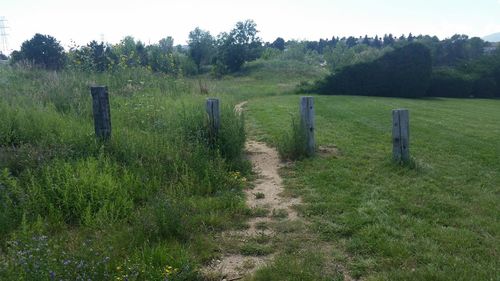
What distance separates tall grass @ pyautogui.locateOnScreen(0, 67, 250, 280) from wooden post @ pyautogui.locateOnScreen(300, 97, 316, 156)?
127 centimetres

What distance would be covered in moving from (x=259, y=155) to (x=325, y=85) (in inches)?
1010

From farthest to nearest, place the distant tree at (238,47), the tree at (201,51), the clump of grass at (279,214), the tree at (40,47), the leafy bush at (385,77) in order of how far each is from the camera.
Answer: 1. the tree at (201,51)
2. the distant tree at (238,47)
3. the leafy bush at (385,77)
4. the tree at (40,47)
5. the clump of grass at (279,214)

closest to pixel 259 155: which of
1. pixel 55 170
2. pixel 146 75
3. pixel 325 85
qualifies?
pixel 55 170

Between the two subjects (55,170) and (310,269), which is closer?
(310,269)

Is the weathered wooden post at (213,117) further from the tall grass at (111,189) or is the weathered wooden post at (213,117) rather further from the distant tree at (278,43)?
the distant tree at (278,43)

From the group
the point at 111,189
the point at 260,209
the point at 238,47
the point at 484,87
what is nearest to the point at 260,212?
the point at 260,209

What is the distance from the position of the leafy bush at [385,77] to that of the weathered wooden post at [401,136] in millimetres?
26017

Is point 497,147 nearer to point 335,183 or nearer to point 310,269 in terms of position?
point 335,183

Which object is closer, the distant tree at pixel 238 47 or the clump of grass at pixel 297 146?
the clump of grass at pixel 297 146

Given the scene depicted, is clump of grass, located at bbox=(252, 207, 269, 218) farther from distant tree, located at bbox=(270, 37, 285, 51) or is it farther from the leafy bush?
A: distant tree, located at bbox=(270, 37, 285, 51)

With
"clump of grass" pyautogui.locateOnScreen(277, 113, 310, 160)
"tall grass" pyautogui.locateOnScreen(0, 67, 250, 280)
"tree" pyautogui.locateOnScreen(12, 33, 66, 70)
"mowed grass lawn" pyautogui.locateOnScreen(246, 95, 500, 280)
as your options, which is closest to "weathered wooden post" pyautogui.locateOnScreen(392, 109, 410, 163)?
"mowed grass lawn" pyautogui.locateOnScreen(246, 95, 500, 280)

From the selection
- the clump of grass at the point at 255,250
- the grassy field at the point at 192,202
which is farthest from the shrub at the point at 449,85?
the clump of grass at the point at 255,250

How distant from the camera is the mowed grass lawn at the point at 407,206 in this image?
→ 3.95 meters

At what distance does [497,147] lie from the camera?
10.1m
